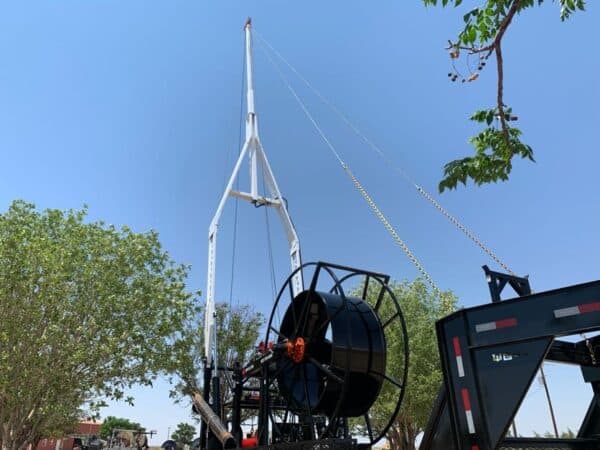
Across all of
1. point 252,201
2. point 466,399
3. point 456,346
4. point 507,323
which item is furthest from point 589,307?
point 252,201

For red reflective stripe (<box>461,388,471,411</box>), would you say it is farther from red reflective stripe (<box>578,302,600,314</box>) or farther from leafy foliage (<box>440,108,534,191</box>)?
leafy foliage (<box>440,108,534,191</box>)

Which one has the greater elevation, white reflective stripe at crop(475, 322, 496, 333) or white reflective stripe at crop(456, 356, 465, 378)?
white reflective stripe at crop(475, 322, 496, 333)

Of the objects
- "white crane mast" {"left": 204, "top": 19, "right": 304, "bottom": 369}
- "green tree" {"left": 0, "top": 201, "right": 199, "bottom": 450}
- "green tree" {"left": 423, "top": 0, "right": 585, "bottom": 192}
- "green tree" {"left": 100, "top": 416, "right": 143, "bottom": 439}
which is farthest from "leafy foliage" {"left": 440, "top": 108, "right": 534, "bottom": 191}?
"green tree" {"left": 100, "top": 416, "right": 143, "bottom": 439}

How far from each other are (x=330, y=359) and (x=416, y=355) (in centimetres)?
2044

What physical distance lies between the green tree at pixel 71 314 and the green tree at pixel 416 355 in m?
9.66

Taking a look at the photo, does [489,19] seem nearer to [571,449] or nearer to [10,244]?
[571,449]

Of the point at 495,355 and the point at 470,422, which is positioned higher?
the point at 495,355

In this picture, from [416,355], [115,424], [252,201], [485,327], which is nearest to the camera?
[485,327]

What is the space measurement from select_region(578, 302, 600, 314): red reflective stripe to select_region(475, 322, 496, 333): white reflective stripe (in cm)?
55

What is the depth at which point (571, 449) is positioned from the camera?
4309mm

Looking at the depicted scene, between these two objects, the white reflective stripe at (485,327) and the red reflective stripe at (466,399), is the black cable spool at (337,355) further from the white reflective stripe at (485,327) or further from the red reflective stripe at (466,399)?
the white reflective stripe at (485,327)

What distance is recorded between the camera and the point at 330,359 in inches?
219

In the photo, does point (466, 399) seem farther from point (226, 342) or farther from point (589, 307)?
point (226, 342)

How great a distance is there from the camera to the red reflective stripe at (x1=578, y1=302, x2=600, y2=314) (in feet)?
9.98
